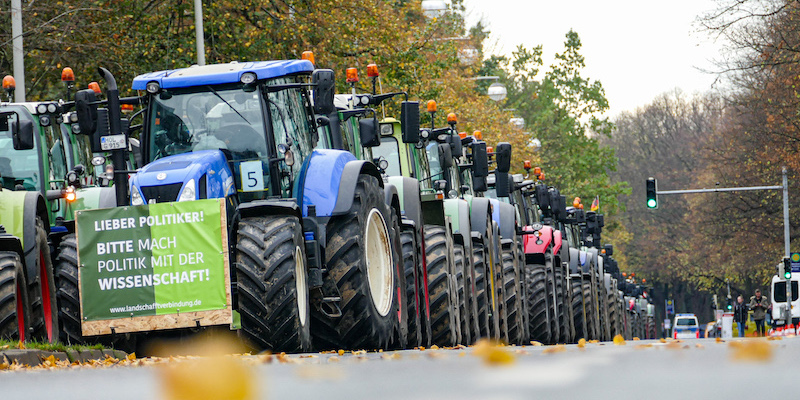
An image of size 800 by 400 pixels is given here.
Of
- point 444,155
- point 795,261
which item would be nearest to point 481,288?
point 444,155

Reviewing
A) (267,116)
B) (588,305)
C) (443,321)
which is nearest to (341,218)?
(267,116)

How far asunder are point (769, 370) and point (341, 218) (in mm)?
6504

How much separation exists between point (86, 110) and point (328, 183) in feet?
6.45

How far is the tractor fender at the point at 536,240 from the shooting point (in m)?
22.5

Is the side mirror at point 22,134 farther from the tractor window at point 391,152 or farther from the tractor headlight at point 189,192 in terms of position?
the tractor window at point 391,152

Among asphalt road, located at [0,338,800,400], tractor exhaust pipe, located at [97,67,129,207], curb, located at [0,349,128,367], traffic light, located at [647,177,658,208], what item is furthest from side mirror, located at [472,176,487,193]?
traffic light, located at [647,177,658,208]

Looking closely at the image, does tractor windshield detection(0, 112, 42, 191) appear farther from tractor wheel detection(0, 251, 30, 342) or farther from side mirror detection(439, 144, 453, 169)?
side mirror detection(439, 144, 453, 169)

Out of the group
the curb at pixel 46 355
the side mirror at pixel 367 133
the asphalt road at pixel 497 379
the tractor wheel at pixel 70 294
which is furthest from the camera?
the side mirror at pixel 367 133

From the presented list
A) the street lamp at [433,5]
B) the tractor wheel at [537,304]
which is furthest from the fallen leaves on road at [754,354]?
the street lamp at [433,5]

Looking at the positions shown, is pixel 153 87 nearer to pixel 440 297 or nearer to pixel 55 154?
pixel 55 154

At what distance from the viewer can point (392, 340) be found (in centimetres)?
1177

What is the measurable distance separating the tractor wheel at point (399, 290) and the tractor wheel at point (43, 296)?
2.81 m

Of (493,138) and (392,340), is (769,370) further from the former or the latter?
(493,138)

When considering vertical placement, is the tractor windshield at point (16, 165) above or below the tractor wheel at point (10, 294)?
above
